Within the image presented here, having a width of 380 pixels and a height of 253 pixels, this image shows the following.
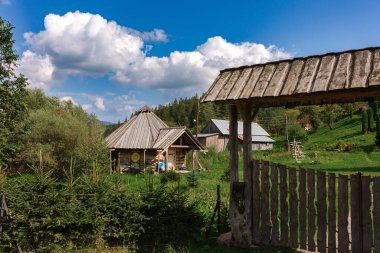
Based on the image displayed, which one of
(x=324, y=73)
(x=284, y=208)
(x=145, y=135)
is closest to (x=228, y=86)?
(x=324, y=73)

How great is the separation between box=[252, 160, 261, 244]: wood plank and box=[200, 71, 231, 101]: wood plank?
1692 mm

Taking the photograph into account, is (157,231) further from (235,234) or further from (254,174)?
(254,174)

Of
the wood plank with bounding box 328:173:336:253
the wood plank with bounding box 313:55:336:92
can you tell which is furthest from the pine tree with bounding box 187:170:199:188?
the wood plank with bounding box 313:55:336:92

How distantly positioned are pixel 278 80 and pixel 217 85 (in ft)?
4.70

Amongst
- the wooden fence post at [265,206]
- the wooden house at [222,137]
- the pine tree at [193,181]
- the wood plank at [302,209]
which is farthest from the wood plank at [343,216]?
the wooden house at [222,137]

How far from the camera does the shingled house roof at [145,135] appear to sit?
31.0m

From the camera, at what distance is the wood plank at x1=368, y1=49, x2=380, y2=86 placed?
5625 mm

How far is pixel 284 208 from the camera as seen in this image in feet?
23.2

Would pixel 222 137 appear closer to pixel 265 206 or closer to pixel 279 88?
pixel 265 206

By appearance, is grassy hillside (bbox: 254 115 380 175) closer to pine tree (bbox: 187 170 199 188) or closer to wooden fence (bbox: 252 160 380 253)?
pine tree (bbox: 187 170 199 188)

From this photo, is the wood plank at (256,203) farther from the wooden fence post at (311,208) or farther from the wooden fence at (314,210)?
the wooden fence post at (311,208)

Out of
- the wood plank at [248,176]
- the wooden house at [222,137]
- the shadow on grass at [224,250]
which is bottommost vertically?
the shadow on grass at [224,250]

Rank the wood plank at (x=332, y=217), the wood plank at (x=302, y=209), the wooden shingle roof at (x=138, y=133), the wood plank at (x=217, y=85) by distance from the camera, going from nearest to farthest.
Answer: the wood plank at (x=332, y=217) < the wood plank at (x=302, y=209) < the wood plank at (x=217, y=85) < the wooden shingle roof at (x=138, y=133)

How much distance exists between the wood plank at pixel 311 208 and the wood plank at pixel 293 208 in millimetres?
258
